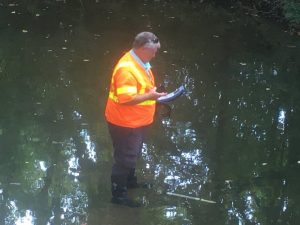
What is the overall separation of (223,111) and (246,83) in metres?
1.30

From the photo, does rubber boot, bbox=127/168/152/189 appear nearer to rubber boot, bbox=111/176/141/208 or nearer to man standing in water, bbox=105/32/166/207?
rubber boot, bbox=111/176/141/208

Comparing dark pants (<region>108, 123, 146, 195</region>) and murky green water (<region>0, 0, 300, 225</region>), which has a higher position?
dark pants (<region>108, 123, 146, 195</region>)

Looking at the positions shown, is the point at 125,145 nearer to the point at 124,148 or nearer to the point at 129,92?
the point at 124,148

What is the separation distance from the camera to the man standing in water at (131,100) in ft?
14.6

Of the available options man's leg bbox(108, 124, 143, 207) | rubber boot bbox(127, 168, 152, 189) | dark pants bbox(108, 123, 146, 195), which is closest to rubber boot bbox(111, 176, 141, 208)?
man's leg bbox(108, 124, 143, 207)

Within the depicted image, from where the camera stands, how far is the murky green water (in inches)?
203

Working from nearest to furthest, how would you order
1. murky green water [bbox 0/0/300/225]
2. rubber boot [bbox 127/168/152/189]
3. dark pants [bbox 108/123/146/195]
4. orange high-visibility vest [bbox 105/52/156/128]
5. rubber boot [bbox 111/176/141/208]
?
orange high-visibility vest [bbox 105/52/156/128], dark pants [bbox 108/123/146/195], rubber boot [bbox 111/176/141/208], murky green water [bbox 0/0/300/225], rubber boot [bbox 127/168/152/189]

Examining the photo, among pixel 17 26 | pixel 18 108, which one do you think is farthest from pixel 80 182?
pixel 17 26

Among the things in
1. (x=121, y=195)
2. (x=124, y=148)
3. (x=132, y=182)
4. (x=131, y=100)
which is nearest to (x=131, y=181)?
(x=132, y=182)

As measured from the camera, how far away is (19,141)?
637 cm

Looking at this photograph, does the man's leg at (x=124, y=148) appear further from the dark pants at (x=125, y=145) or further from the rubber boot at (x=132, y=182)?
the rubber boot at (x=132, y=182)

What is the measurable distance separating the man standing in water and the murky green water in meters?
0.60

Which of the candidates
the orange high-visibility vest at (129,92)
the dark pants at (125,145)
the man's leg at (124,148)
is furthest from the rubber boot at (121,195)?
the orange high-visibility vest at (129,92)

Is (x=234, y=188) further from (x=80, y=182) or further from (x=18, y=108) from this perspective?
(x=18, y=108)
